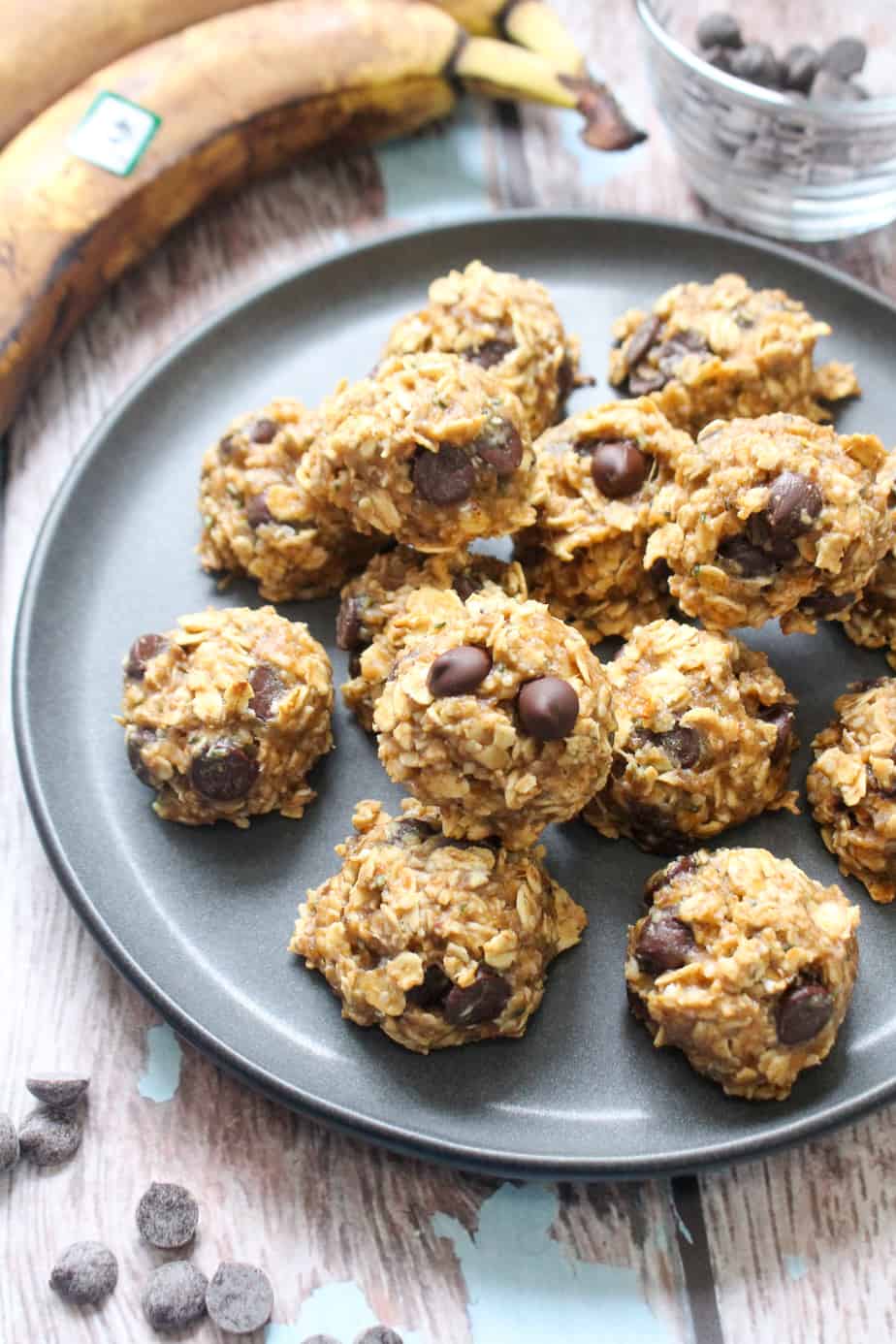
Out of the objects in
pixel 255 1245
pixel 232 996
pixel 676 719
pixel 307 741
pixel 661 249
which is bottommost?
pixel 255 1245

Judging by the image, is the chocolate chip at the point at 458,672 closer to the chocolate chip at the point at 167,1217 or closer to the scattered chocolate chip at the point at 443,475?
the scattered chocolate chip at the point at 443,475

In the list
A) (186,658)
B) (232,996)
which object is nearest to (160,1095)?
(232,996)

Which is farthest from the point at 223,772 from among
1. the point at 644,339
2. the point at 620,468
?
the point at 644,339

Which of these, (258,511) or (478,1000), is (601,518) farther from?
(478,1000)

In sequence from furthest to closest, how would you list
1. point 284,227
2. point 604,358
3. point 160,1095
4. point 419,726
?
1. point 284,227
2. point 604,358
3. point 160,1095
4. point 419,726

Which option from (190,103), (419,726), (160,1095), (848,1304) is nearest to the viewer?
(419,726)

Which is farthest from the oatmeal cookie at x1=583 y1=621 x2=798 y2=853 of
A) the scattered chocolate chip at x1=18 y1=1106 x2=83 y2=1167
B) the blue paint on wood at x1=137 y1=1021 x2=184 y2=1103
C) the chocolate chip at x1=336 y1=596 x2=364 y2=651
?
the scattered chocolate chip at x1=18 y1=1106 x2=83 y2=1167

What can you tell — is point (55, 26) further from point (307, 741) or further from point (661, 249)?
point (307, 741)
